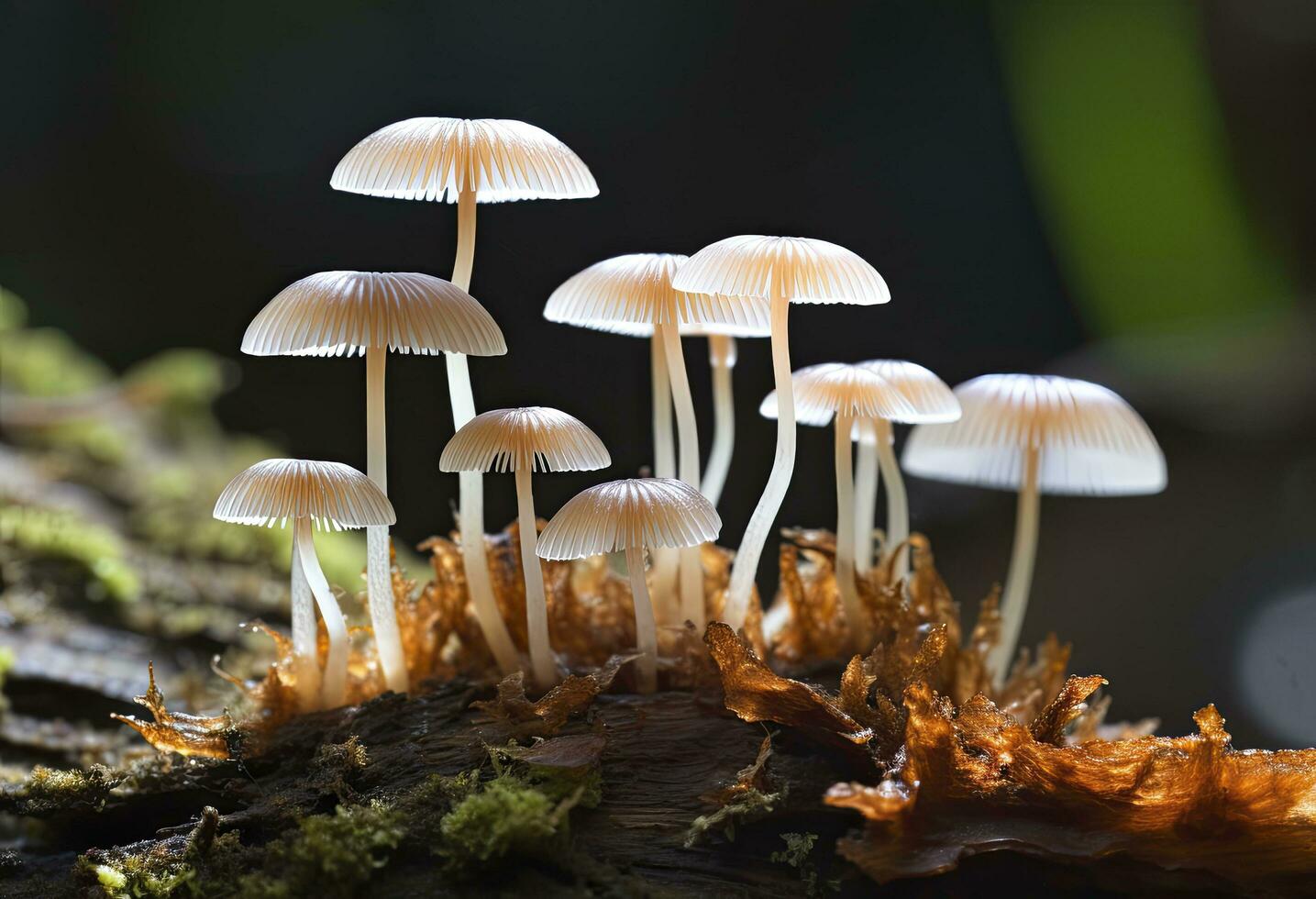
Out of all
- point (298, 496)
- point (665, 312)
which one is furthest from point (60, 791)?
point (665, 312)

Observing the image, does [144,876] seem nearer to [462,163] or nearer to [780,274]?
[462,163]

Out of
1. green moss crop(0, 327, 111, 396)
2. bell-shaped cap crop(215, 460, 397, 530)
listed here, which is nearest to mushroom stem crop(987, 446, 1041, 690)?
bell-shaped cap crop(215, 460, 397, 530)

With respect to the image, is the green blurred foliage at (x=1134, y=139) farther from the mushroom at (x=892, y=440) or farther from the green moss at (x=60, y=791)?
the green moss at (x=60, y=791)

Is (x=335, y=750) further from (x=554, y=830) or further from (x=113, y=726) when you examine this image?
(x=113, y=726)

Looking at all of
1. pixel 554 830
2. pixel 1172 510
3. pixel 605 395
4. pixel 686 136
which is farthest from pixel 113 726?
pixel 1172 510

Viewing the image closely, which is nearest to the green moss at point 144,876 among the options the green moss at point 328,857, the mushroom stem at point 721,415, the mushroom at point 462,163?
the green moss at point 328,857

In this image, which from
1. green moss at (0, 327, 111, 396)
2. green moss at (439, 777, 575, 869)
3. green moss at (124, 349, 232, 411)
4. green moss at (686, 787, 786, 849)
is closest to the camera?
green moss at (439, 777, 575, 869)

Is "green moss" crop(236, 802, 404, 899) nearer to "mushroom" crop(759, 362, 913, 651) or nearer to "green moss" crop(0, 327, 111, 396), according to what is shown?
"mushroom" crop(759, 362, 913, 651)
